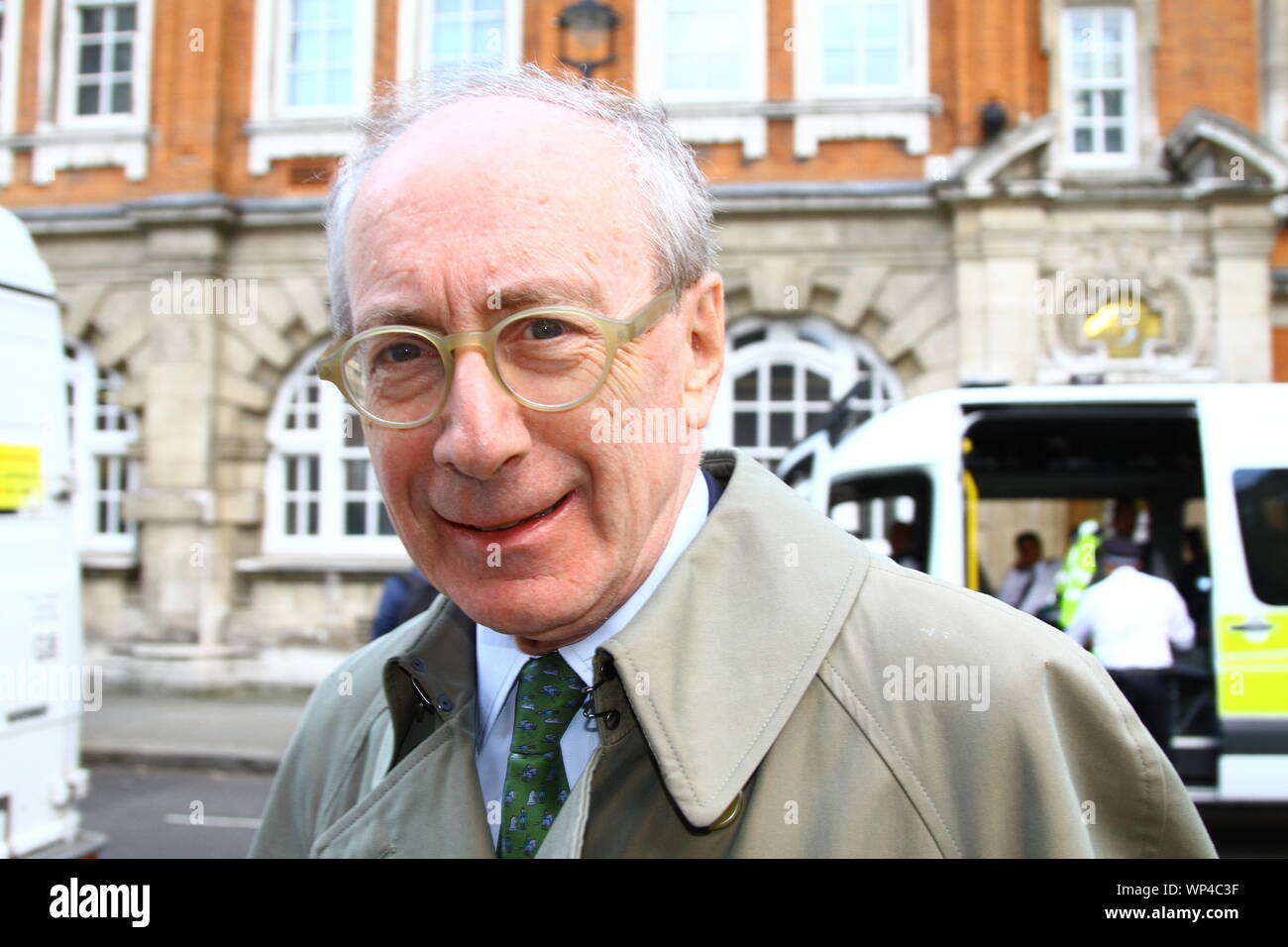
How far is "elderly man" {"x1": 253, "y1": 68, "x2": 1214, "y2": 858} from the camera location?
1.07 metres

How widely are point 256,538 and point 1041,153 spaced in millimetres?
9624

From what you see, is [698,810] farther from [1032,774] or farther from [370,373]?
[370,373]

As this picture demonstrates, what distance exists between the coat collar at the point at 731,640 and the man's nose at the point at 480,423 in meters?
0.23

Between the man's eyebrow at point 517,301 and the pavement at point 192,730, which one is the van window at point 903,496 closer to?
the man's eyebrow at point 517,301

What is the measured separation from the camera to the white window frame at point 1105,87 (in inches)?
444

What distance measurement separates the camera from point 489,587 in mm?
1165

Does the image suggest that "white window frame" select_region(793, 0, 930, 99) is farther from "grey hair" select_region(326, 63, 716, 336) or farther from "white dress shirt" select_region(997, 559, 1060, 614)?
"grey hair" select_region(326, 63, 716, 336)

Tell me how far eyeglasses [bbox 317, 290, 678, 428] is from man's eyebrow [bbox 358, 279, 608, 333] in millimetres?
12

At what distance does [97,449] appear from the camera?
12.4 metres

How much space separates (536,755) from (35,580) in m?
3.83

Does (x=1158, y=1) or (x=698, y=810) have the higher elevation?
(x=1158, y=1)

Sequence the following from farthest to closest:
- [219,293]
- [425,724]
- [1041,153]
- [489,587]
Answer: [219,293], [1041,153], [425,724], [489,587]

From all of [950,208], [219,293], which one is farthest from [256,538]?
[950,208]

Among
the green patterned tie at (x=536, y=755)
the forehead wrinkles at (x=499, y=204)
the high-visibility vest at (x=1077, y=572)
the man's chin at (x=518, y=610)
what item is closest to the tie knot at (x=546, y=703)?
the green patterned tie at (x=536, y=755)
